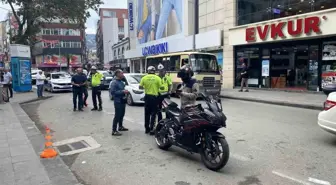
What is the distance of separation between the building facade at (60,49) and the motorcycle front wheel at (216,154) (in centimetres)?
7574

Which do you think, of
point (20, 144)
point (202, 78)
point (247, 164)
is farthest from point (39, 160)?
point (202, 78)

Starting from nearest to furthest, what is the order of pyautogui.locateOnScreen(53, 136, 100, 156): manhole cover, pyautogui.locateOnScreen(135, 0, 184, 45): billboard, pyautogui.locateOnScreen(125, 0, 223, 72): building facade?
pyautogui.locateOnScreen(53, 136, 100, 156): manhole cover, pyautogui.locateOnScreen(125, 0, 223, 72): building facade, pyautogui.locateOnScreen(135, 0, 184, 45): billboard

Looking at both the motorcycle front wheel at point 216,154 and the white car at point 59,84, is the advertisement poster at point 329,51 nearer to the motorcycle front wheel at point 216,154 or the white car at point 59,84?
the motorcycle front wheel at point 216,154

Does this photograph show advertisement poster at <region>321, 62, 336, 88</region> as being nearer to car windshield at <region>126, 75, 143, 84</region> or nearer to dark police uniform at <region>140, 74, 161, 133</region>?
car windshield at <region>126, 75, 143, 84</region>

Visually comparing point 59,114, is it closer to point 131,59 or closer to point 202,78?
point 202,78

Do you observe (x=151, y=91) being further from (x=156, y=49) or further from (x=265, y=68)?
(x=156, y=49)

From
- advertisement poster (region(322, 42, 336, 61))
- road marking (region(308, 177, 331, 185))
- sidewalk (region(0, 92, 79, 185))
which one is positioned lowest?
road marking (region(308, 177, 331, 185))

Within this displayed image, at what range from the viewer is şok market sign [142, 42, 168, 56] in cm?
3102

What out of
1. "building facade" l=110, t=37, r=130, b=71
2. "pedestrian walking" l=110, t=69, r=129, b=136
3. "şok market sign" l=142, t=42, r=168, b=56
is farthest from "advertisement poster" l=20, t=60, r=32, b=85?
"building facade" l=110, t=37, r=130, b=71

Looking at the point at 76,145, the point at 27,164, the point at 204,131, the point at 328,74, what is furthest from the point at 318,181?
the point at 328,74

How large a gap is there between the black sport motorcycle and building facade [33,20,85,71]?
75128 millimetres

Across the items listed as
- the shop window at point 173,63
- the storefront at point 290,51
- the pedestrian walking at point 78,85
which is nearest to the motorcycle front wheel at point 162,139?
the pedestrian walking at point 78,85

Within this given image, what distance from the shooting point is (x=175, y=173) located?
187 inches

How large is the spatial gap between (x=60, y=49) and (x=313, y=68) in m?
74.7
